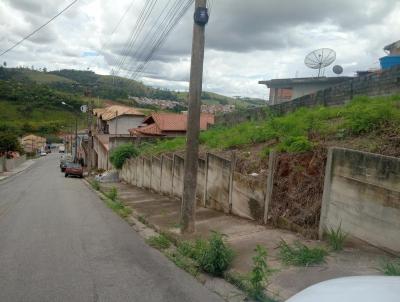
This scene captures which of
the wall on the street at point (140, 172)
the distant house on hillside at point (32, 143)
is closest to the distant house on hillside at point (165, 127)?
the wall on the street at point (140, 172)

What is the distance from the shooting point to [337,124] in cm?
988

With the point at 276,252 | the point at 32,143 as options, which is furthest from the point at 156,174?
the point at 32,143

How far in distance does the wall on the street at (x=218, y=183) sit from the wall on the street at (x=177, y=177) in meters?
3.13

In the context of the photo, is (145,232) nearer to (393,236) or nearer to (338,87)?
(393,236)

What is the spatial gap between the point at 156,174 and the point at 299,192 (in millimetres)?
12188

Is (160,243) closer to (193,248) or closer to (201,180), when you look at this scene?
(193,248)

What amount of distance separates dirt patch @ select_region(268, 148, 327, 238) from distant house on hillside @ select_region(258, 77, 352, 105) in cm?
1731

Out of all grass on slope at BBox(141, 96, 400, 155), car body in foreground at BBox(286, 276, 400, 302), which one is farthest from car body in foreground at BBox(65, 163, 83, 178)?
car body in foreground at BBox(286, 276, 400, 302)

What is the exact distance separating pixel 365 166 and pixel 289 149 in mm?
2769

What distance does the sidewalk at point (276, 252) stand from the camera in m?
5.66

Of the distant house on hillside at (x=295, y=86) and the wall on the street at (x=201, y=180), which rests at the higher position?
the distant house on hillside at (x=295, y=86)

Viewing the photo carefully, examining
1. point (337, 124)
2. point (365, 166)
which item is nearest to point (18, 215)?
point (337, 124)

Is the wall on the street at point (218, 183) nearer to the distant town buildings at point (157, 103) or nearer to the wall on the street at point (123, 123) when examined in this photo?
the wall on the street at point (123, 123)

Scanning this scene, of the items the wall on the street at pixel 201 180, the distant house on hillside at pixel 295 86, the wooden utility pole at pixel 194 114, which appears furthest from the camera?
the distant house on hillside at pixel 295 86
